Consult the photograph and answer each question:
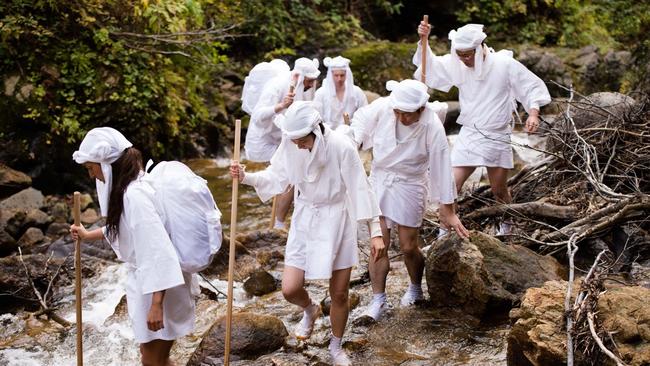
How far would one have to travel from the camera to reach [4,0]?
10789 millimetres

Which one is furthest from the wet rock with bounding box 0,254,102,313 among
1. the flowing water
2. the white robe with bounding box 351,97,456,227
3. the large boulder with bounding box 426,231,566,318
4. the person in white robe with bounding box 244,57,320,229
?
the large boulder with bounding box 426,231,566,318

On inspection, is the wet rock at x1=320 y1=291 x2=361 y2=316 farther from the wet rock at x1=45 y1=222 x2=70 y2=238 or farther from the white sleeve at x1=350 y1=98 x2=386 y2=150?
the wet rock at x1=45 y1=222 x2=70 y2=238

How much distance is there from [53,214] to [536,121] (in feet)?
20.4

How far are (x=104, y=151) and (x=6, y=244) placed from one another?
4777 millimetres

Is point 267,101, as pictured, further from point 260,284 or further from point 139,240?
point 139,240

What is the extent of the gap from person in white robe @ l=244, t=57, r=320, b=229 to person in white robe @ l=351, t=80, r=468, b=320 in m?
1.95

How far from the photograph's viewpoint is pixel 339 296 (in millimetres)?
5391

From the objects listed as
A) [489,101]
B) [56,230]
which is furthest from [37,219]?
[489,101]

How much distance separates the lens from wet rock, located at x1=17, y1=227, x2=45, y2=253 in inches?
346

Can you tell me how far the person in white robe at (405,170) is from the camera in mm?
5961

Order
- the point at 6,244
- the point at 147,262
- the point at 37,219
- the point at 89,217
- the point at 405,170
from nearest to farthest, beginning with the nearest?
1. the point at 147,262
2. the point at 405,170
3. the point at 6,244
4. the point at 37,219
5. the point at 89,217

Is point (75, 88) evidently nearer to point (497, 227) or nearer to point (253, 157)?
point (253, 157)

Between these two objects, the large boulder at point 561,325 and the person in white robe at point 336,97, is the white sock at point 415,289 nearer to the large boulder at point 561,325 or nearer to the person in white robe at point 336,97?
the large boulder at point 561,325

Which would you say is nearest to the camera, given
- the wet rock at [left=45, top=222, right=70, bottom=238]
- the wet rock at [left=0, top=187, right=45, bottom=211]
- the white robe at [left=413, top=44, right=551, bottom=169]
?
the white robe at [left=413, top=44, right=551, bottom=169]
